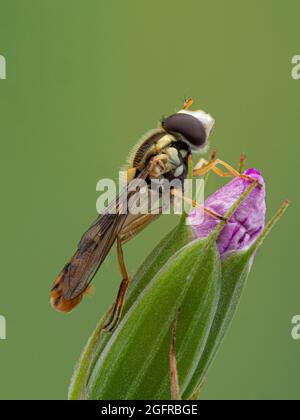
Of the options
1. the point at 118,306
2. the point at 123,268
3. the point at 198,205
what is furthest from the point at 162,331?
the point at 198,205

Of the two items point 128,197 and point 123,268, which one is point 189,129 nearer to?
point 128,197

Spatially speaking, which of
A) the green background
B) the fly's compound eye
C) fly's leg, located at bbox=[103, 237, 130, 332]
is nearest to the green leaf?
fly's leg, located at bbox=[103, 237, 130, 332]

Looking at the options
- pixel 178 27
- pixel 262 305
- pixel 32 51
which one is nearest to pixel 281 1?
pixel 178 27

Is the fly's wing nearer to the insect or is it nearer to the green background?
the insect

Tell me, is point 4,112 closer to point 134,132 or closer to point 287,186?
point 134,132
